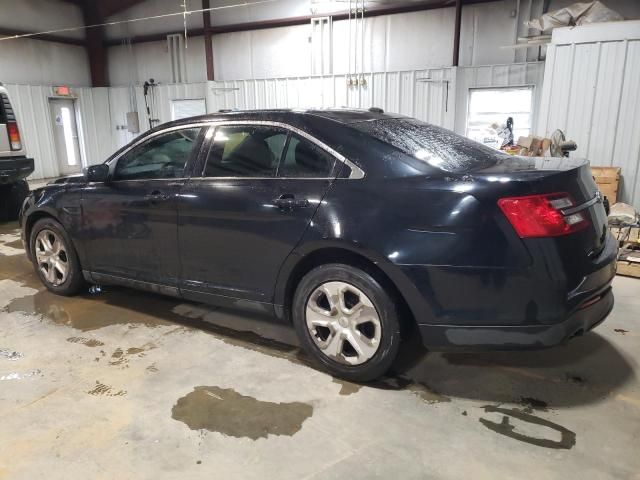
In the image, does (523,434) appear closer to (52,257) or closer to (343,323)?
(343,323)

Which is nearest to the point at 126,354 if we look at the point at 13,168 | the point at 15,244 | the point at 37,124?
the point at 15,244

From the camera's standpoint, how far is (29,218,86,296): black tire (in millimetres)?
4035

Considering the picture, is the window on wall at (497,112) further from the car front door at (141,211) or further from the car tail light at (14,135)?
the car tail light at (14,135)

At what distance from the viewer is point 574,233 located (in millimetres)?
2279

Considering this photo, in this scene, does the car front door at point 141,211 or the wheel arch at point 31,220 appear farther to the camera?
the wheel arch at point 31,220

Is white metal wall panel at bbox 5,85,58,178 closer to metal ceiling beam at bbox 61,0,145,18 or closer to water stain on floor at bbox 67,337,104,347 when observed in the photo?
metal ceiling beam at bbox 61,0,145,18

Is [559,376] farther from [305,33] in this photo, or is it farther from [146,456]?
[305,33]

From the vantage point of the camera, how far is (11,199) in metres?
8.02

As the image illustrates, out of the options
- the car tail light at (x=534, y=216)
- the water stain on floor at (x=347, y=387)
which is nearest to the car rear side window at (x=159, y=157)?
the water stain on floor at (x=347, y=387)

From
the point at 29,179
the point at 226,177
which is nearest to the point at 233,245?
the point at 226,177

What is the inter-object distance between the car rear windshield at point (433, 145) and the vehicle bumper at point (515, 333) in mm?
790

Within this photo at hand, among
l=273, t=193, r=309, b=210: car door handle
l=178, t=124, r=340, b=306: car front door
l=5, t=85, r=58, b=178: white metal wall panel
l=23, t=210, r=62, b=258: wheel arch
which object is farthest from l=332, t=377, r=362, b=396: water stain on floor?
l=5, t=85, r=58, b=178: white metal wall panel

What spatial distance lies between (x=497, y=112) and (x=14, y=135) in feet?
27.7

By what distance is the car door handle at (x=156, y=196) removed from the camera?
10.9 feet
